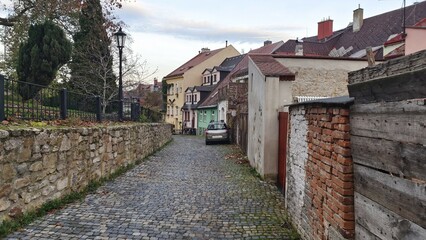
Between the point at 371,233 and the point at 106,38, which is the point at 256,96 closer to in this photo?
the point at 371,233

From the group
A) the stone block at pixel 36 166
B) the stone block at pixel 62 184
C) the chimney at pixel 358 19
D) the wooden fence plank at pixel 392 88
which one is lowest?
the stone block at pixel 62 184

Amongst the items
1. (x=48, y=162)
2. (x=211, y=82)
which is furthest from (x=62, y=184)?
(x=211, y=82)

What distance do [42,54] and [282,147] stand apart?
10.1 meters

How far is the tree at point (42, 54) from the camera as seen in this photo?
13672 millimetres

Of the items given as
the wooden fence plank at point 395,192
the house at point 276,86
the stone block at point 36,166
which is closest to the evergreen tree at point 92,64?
the house at point 276,86

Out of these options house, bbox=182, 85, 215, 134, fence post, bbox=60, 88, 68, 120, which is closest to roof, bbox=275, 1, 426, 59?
house, bbox=182, 85, 215, 134

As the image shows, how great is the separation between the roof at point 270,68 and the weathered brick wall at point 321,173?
3.26 m

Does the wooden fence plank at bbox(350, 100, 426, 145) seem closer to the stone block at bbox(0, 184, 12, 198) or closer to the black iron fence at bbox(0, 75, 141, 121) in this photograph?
the stone block at bbox(0, 184, 12, 198)

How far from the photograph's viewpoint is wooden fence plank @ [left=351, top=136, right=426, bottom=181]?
2.20 m

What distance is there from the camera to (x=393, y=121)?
2518mm

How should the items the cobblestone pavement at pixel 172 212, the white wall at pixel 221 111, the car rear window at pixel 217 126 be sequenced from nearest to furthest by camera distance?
1. the cobblestone pavement at pixel 172 212
2. the car rear window at pixel 217 126
3. the white wall at pixel 221 111

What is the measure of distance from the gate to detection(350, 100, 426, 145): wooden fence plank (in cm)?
484

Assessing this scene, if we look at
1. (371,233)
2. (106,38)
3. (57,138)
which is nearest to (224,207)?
(57,138)

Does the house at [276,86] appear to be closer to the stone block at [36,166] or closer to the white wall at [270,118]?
the white wall at [270,118]
